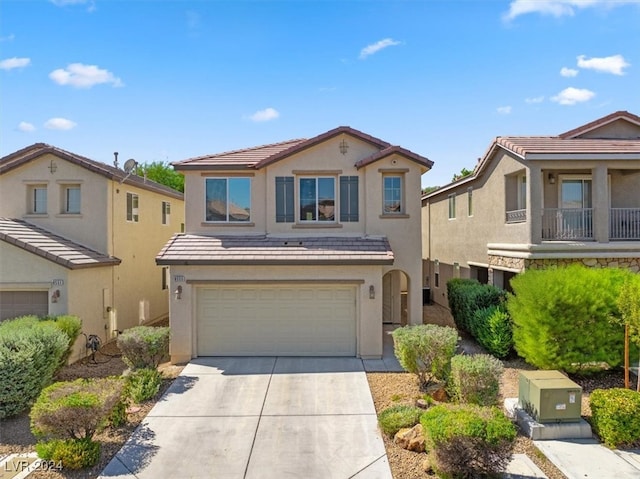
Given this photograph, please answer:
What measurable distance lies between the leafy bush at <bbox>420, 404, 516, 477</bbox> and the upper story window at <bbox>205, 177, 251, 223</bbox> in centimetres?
1017

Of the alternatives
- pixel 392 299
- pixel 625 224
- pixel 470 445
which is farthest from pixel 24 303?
pixel 625 224

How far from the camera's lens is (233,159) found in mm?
14828

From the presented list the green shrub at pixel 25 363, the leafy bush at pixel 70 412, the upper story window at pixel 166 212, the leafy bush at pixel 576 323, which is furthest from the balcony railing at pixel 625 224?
the upper story window at pixel 166 212

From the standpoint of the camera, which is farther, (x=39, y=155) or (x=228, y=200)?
(x=39, y=155)

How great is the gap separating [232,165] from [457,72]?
28.9 feet

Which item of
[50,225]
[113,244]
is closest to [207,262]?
[113,244]

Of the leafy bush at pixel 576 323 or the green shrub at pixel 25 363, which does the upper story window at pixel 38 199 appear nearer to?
the green shrub at pixel 25 363

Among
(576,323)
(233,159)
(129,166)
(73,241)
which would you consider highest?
(129,166)

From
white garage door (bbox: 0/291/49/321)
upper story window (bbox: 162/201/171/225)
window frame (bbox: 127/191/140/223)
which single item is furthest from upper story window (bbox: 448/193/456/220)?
white garage door (bbox: 0/291/49/321)

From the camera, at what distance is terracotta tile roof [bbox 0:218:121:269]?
43.4ft

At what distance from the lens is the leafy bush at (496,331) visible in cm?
1209

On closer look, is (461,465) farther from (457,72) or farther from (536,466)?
(457,72)

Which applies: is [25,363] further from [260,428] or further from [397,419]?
[397,419]

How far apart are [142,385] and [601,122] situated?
18042 mm
